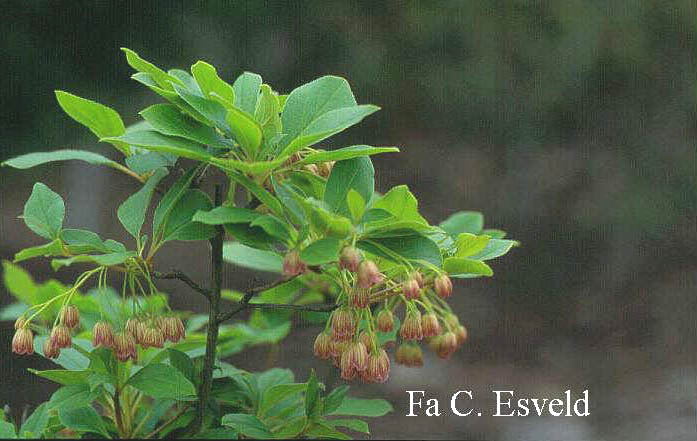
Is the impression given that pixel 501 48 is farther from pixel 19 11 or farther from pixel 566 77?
pixel 19 11

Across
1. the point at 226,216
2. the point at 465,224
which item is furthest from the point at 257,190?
the point at 465,224

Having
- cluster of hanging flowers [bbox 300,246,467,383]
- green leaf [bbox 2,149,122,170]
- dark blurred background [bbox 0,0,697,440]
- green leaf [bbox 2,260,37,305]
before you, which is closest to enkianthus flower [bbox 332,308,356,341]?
cluster of hanging flowers [bbox 300,246,467,383]

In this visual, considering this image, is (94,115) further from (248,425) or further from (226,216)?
(248,425)

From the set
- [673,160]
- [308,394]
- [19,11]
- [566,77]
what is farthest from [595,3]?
[308,394]

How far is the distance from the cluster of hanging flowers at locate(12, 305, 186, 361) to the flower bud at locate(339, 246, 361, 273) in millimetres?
241

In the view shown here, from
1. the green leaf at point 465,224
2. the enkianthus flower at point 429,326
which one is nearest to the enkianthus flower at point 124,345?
the enkianthus flower at point 429,326

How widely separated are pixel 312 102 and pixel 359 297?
219 millimetres

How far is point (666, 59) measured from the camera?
132 inches

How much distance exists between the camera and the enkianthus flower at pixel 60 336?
2.86 feet

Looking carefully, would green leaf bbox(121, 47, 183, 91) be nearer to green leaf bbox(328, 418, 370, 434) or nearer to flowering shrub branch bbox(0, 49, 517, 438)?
flowering shrub branch bbox(0, 49, 517, 438)

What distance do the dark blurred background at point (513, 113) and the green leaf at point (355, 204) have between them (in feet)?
7.03

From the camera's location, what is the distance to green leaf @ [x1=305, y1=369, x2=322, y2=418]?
3.28 feet

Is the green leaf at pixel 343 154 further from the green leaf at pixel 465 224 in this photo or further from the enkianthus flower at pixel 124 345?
the green leaf at pixel 465 224

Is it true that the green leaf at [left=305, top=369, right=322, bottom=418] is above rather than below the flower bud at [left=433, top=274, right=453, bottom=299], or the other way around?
below
